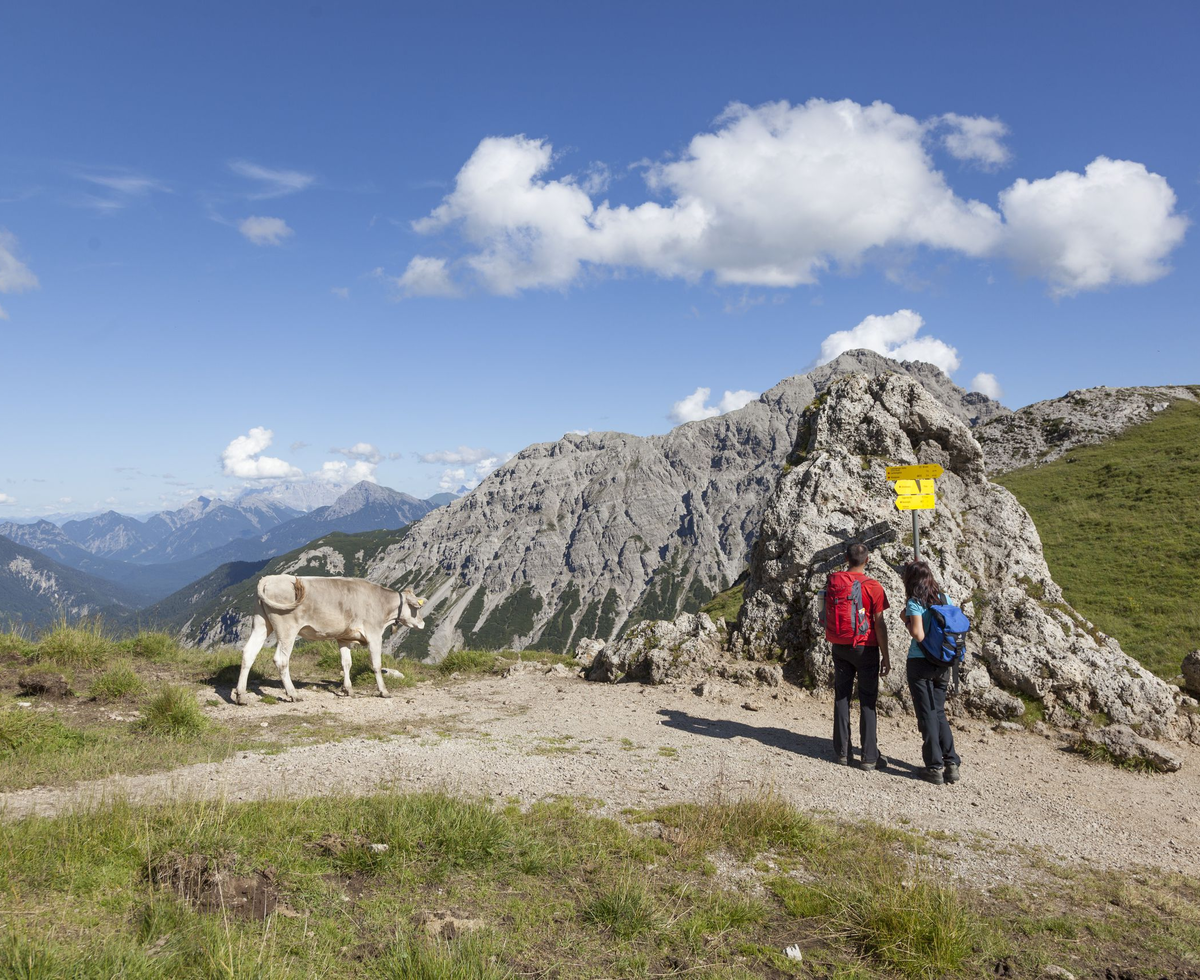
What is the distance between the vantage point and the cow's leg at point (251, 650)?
13391 mm

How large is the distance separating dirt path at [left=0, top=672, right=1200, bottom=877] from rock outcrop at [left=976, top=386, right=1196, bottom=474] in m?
45.5

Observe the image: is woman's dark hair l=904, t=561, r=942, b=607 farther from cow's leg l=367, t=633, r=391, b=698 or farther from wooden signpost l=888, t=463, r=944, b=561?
cow's leg l=367, t=633, r=391, b=698

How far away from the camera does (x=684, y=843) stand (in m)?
6.80

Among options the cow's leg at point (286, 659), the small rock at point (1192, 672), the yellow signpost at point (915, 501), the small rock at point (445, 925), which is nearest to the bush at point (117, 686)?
the cow's leg at point (286, 659)

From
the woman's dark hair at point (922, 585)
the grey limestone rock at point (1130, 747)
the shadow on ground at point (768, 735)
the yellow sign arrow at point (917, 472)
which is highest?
the yellow sign arrow at point (917, 472)

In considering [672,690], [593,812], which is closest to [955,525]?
[672,690]

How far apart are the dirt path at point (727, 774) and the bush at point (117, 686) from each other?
1869 mm

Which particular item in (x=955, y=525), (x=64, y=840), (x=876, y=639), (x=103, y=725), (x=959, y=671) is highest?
(x=955, y=525)

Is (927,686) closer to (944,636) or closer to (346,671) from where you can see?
(944,636)

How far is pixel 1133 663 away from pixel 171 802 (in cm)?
1533

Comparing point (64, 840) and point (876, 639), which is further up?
point (876, 639)

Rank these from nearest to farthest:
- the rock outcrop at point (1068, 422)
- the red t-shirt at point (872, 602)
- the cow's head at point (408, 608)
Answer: the red t-shirt at point (872, 602) → the cow's head at point (408, 608) → the rock outcrop at point (1068, 422)

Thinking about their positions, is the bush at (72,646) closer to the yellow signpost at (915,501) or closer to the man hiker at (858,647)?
the man hiker at (858,647)

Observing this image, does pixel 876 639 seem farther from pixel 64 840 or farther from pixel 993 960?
pixel 64 840
